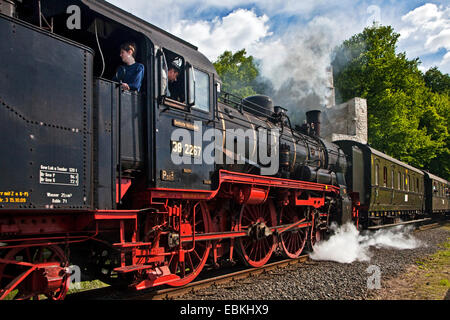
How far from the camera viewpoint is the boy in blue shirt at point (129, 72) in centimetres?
490

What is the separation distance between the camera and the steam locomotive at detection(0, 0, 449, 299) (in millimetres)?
3545

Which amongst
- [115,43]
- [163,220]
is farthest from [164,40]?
[163,220]

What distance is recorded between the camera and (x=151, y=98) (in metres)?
4.98

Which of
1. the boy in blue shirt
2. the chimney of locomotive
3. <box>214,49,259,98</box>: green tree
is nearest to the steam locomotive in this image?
the boy in blue shirt

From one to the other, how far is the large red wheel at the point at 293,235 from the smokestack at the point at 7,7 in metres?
7.00

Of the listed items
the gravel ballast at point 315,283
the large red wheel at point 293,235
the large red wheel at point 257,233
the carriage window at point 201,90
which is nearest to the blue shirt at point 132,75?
the carriage window at point 201,90

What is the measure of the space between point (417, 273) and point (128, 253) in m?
6.31

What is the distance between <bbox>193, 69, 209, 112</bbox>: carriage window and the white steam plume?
546 centimetres

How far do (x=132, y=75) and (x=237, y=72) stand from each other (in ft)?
80.6

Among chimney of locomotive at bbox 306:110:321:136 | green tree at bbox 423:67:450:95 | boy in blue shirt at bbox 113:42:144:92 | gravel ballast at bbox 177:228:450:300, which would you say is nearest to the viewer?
boy in blue shirt at bbox 113:42:144:92

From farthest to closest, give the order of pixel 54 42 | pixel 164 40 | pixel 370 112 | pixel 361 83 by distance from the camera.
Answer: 1. pixel 361 83
2. pixel 370 112
3. pixel 164 40
4. pixel 54 42

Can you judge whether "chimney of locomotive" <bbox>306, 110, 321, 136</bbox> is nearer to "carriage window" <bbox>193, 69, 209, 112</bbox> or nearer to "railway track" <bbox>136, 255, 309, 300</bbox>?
"railway track" <bbox>136, 255, 309, 300</bbox>

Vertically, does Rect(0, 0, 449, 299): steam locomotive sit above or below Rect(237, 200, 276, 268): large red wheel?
above

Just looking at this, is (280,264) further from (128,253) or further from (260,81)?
(260,81)
